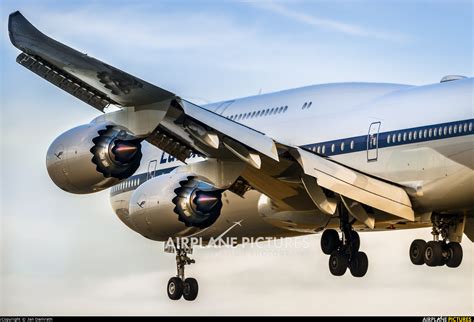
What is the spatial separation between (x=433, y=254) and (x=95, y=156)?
31.0 ft

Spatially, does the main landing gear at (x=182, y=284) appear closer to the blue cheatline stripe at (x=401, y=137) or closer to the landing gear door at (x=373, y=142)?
the blue cheatline stripe at (x=401, y=137)

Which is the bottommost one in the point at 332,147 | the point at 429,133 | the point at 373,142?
the point at 429,133

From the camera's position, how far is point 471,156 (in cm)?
3719

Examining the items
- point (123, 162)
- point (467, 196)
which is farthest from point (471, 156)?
point (123, 162)

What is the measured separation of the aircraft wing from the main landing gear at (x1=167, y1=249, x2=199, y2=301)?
26.1ft

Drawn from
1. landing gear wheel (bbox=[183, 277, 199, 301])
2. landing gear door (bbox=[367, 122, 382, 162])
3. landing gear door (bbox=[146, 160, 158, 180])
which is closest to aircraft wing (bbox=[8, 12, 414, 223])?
landing gear door (bbox=[367, 122, 382, 162])

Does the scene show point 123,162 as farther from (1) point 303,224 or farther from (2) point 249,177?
(1) point 303,224

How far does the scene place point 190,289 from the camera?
4634 centimetres

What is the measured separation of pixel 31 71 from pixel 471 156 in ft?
33.6

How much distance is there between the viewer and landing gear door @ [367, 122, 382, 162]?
39188 mm

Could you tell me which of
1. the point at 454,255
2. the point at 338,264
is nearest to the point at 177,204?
the point at 338,264

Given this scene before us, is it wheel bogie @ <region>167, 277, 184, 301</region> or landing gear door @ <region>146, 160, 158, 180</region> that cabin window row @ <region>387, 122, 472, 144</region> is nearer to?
landing gear door @ <region>146, 160, 158, 180</region>

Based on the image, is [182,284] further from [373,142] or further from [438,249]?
[373,142]

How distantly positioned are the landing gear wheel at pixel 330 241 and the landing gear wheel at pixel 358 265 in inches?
25.1
